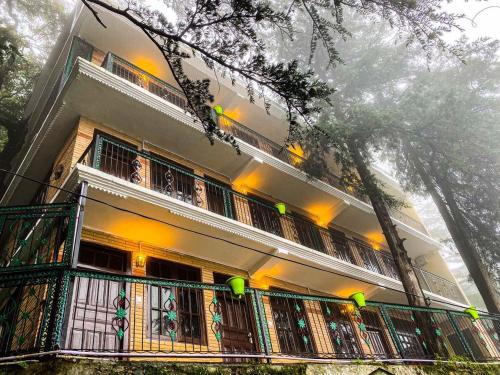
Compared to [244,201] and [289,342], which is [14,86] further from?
[289,342]

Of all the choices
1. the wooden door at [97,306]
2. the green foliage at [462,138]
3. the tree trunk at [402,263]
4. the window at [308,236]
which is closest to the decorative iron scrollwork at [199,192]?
the wooden door at [97,306]

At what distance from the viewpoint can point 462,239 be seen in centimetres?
1394

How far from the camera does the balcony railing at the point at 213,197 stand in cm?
880

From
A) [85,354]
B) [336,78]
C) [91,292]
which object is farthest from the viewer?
[336,78]

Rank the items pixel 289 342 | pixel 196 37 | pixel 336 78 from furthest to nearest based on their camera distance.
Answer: pixel 336 78
pixel 289 342
pixel 196 37

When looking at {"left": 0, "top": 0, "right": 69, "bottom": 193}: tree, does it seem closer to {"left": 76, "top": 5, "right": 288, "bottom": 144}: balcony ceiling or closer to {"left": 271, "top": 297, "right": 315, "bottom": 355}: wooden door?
{"left": 76, "top": 5, "right": 288, "bottom": 144}: balcony ceiling

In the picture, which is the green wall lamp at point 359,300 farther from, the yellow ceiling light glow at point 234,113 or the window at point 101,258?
the yellow ceiling light glow at point 234,113

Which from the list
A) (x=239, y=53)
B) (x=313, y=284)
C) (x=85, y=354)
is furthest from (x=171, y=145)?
(x=85, y=354)

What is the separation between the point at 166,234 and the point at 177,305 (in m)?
1.67

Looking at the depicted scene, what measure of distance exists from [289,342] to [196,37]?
8318mm

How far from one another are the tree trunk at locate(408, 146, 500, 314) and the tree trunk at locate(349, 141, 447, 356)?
354cm

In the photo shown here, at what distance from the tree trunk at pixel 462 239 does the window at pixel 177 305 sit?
10.3 meters

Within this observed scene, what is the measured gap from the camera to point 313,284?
11750 millimetres

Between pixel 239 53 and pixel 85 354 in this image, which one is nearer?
pixel 85 354
